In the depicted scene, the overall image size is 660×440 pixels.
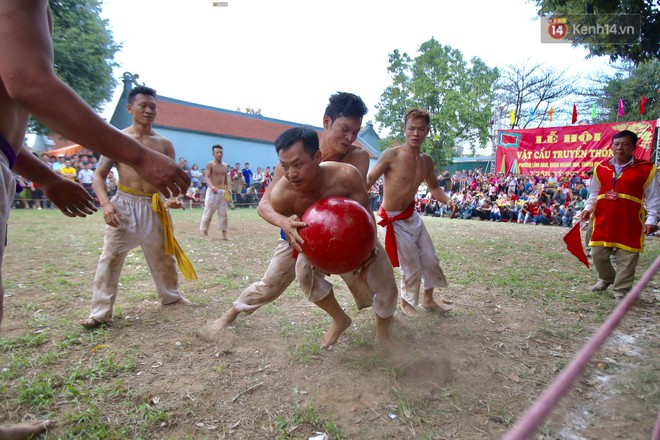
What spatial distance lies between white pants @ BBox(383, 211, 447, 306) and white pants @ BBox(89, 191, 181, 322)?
Answer: 2.44m

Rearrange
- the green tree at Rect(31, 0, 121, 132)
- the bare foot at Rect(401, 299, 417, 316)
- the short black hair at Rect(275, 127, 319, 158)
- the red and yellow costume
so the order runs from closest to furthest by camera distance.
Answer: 1. the short black hair at Rect(275, 127, 319, 158)
2. the bare foot at Rect(401, 299, 417, 316)
3. the red and yellow costume
4. the green tree at Rect(31, 0, 121, 132)

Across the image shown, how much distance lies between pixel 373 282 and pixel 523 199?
674 inches

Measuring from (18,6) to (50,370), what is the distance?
7.95 ft

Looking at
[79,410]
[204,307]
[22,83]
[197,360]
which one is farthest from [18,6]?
[204,307]

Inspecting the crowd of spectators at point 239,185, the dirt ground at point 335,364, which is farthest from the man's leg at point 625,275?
the crowd of spectators at point 239,185

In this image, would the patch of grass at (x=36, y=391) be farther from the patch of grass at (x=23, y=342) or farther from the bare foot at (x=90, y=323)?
the bare foot at (x=90, y=323)

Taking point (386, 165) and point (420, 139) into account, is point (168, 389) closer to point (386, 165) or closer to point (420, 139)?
point (386, 165)

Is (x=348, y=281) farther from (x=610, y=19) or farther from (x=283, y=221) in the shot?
(x=610, y=19)

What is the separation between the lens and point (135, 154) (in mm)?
1557

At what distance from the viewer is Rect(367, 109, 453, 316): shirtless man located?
13.5 feet

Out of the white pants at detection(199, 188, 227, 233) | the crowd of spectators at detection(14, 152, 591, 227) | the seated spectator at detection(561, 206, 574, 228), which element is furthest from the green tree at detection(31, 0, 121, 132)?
the seated spectator at detection(561, 206, 574, 228)

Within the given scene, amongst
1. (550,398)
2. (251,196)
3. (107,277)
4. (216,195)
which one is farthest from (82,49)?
(550,398)

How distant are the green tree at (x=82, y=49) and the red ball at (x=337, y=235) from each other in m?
16.6

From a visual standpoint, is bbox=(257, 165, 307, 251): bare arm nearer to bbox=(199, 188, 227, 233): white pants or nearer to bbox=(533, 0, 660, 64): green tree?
bbox=(199, 188, 227, 233): white pants
